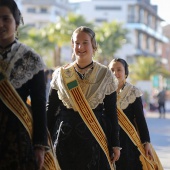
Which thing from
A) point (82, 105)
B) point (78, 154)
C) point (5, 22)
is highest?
point (5, 22)

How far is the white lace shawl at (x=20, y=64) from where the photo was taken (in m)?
3.48

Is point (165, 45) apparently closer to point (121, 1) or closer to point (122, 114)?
point (121, 1)

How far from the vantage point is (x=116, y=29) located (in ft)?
186

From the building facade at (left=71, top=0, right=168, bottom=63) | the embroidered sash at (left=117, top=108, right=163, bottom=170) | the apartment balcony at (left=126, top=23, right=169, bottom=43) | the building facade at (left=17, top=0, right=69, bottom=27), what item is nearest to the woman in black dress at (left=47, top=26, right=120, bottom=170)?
the embroidered sash at (left=117, top=108, right=163, bottom=170)

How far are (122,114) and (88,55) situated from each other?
139 centimetres

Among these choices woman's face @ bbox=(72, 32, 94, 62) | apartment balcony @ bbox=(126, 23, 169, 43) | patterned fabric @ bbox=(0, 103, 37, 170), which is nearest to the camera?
patterned fabric @ bbox=(0, 103, 37, 170)

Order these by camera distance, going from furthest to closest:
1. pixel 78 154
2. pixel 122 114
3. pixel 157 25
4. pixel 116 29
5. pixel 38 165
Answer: pixel 157 25
pixel 116 29
pixel 122 114
pixel 78 154
pixel 38 165

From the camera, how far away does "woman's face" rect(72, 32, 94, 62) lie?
16.3 feet

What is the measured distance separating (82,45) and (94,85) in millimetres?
332

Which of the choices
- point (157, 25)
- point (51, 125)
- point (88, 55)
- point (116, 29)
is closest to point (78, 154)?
point (51, 125)

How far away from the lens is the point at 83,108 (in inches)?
191

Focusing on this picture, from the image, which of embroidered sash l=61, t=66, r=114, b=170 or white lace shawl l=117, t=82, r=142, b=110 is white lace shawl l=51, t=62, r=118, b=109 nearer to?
embroidered sash l=61, t=66, r=114, b=170

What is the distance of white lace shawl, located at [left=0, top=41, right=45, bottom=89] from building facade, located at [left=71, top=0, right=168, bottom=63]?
83866 mm

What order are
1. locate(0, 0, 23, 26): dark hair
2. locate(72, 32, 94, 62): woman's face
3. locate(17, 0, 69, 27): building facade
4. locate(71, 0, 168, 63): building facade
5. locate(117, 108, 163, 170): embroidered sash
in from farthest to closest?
locate(17, 0, 69, 27): building facade, locate(71, 0, 168, 63): building facade, locate(117, 108, 163, 170): embroidered sash, locate(72, 32, 94, 62): woman's face, locate(0, 0, 23, 26): dark hair
